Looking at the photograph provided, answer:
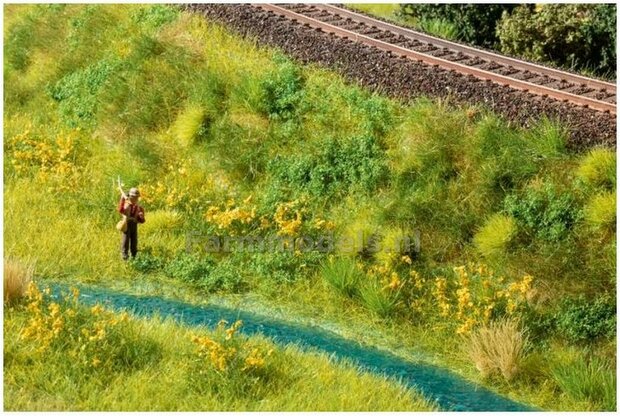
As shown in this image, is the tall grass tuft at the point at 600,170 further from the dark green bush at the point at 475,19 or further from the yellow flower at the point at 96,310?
the dark green bush at the point at 475,19

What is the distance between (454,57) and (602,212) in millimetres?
3858

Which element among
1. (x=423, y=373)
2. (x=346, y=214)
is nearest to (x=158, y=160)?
(x=346, y=214)

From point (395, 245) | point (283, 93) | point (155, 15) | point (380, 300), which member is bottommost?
point (380, 300)

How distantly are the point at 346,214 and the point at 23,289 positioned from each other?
416 centimetres

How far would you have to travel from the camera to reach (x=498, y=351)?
42.3ft

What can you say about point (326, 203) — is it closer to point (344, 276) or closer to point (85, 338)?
point (344, 276)

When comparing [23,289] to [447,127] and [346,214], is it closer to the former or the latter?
[346,214]

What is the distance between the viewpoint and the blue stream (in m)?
12.5

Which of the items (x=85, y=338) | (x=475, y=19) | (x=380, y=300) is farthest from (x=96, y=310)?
(x=475, y=19)

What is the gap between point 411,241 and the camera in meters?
14.8

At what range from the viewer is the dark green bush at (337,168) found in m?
15.5

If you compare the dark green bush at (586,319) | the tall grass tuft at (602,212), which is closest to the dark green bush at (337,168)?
the tall grass tuft at (602,212)

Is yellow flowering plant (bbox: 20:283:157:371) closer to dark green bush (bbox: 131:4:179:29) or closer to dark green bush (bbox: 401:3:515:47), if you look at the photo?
dark green bush (bbox: 131:4:179:29)

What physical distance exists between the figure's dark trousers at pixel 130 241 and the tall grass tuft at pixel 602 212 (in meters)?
5.26
